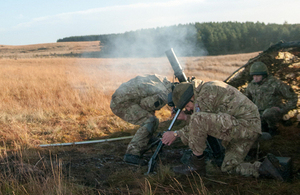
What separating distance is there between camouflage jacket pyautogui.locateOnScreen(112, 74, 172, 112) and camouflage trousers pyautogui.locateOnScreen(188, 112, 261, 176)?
1.35 m

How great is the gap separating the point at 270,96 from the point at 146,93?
10.1ft

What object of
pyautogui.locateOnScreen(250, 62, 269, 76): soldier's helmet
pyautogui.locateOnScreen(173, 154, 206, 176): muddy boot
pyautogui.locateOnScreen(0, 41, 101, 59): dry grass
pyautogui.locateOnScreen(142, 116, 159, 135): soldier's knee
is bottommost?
pyautogui.locateOnScreen(173, 154, 206, 176): muddy boot

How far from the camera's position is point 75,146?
16.6ft

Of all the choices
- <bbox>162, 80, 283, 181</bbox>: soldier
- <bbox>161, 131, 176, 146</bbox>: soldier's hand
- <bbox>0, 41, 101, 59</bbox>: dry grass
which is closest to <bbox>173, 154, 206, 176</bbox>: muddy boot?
<bbox>162, 80, 283, 181</bbox>: soldier

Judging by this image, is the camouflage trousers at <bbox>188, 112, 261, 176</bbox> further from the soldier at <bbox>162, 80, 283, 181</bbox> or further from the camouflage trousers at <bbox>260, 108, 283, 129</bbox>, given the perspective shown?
the camouflage trousers at <bbox>260, 108, 283, 129</bbox>

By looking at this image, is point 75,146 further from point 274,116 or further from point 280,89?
point 280,89

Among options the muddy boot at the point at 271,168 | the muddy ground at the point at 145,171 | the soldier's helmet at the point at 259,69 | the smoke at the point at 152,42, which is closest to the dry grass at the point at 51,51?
the smoke at the point at 152,42

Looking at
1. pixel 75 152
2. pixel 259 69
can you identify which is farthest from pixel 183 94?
pixel 259 69

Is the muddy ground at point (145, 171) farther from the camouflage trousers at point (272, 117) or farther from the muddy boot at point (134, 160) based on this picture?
the camouflage trousers at point (272, 117)

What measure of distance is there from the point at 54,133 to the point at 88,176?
102 inches

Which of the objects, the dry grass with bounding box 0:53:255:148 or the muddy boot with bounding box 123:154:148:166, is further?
the dry grass with bounding box 0:53:255:148

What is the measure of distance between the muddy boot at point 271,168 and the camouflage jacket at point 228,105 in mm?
438

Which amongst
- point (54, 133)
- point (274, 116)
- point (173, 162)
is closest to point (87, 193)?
point (173, 162)

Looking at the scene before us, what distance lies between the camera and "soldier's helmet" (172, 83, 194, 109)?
10.8ft
